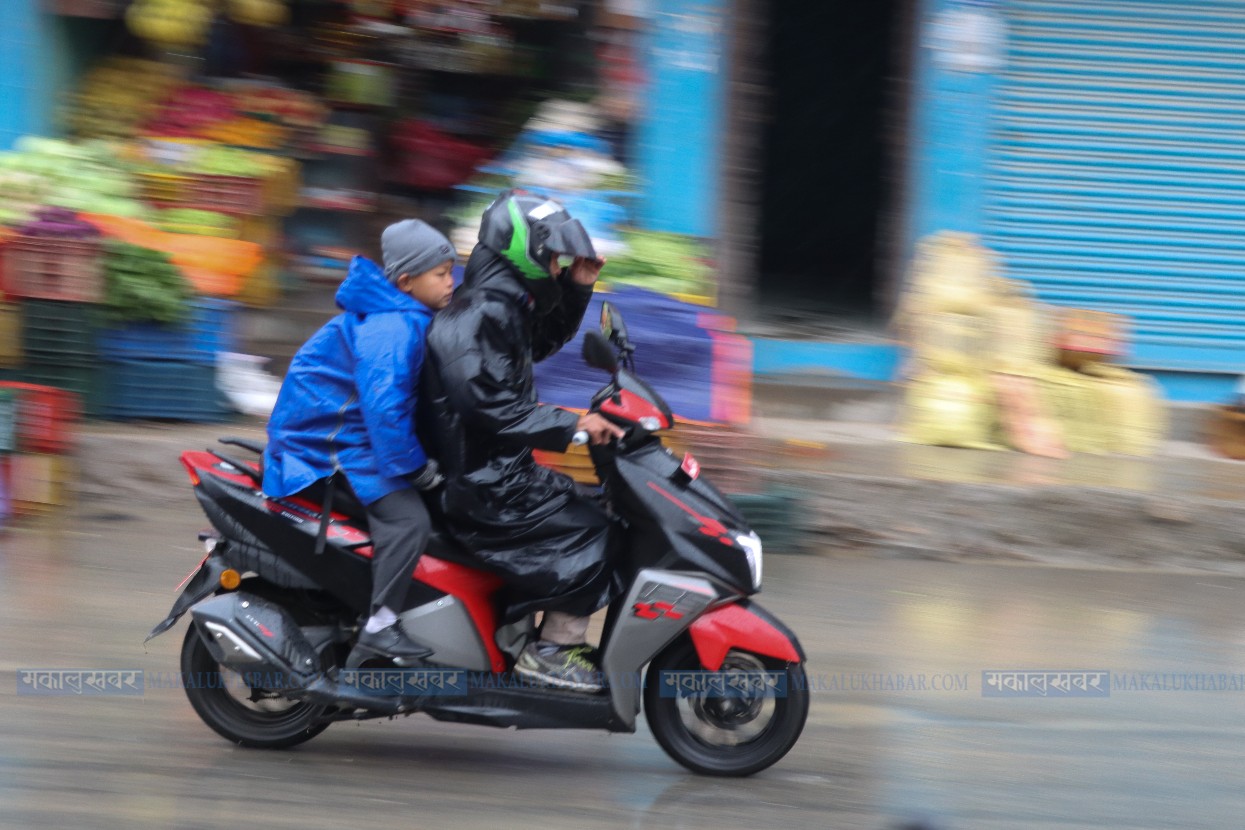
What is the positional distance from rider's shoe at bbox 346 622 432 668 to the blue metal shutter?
6.28 meters

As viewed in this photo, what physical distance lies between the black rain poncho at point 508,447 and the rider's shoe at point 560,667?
13 centimetres

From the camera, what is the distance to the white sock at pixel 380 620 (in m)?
4.13

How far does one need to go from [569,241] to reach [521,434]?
23.1 inches

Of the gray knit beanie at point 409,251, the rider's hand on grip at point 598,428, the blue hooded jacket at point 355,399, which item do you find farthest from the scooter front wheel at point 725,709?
the gray knit beanie at point 409,251

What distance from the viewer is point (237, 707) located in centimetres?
441

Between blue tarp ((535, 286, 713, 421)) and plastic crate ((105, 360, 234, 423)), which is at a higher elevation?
blue tarp ((535, 286, 713, 421))

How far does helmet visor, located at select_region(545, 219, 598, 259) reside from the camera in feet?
13.1

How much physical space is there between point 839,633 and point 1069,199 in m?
4.62

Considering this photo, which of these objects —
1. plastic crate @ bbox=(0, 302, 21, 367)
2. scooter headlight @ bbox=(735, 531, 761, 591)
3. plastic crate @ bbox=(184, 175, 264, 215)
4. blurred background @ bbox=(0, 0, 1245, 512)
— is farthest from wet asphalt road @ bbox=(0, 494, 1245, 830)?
plastic crate @ bbox=(184, 175, 264, 215)

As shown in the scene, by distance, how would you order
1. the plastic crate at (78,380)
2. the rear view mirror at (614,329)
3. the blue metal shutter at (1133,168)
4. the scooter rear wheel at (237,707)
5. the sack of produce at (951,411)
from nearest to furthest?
1. the rear view mirror at (614,329)
2. the scooter rear wheel at (237,707)
3. the plastic crate at (78,380)
4. the sack of produce at (951,411)
5. the blue metal shutter at (1133,168)

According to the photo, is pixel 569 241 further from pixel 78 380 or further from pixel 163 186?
pixel 163 186

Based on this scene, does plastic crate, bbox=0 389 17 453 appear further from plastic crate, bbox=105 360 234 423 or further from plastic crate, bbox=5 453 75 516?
plastic crate, bbox=105 360 234 423

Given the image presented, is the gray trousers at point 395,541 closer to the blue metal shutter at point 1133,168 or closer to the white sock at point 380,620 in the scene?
the white sock at point 380,620

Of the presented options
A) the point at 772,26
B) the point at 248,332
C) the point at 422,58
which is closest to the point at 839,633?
the point at 248,332
